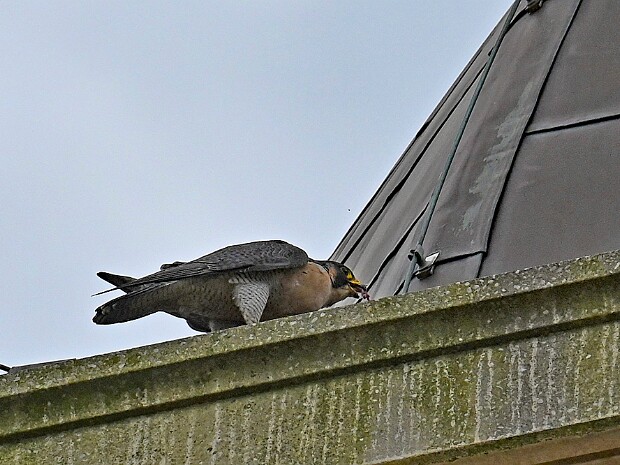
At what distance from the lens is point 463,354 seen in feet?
13.8

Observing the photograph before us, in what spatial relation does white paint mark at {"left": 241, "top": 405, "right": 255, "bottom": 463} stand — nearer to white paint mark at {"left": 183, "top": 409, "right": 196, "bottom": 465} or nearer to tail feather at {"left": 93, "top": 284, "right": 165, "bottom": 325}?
white paint mark at {"left": 183, "top": 409, "right": 196, "bottom": 465}

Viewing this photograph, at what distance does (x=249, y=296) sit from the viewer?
6629 millimetres

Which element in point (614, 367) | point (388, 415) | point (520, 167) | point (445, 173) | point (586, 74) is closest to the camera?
point (614, 367)

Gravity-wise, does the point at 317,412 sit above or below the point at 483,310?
below

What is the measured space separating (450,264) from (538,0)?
300cm

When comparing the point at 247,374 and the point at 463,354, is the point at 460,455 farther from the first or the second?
the point at 247,374

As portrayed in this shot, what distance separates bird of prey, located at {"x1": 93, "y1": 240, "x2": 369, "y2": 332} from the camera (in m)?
6.23

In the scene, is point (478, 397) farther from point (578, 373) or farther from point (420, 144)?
point (420, 144)

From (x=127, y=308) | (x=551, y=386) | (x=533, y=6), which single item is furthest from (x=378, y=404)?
(x=533, y=6)

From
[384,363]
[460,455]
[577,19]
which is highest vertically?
[577,19]

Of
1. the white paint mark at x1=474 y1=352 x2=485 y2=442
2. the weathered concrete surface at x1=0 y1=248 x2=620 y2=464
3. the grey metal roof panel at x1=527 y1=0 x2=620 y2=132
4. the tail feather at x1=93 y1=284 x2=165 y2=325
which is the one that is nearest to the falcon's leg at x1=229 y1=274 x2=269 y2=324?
the tail feather at x1=93 y1=284 x2=165 y2=325

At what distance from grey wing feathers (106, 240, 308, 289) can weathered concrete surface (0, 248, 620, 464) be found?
186 cm

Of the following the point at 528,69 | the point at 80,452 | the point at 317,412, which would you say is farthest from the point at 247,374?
the point at 528,69

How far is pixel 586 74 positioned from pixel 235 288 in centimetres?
217
